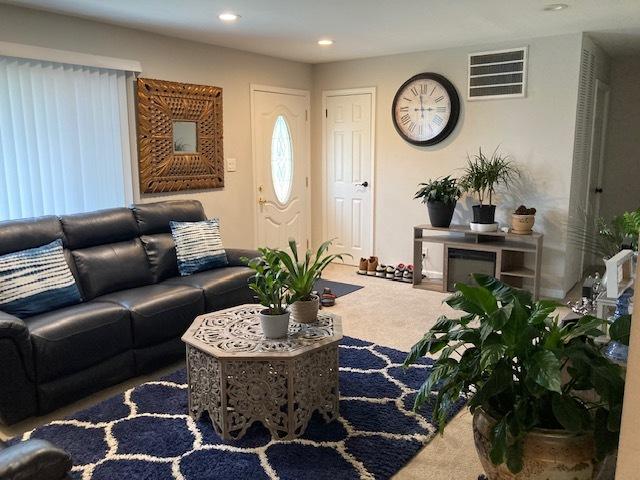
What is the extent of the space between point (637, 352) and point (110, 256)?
3274 millimetres

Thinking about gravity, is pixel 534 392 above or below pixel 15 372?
above

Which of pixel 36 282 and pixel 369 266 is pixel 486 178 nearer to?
pixel 369 266

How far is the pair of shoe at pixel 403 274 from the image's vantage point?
541cm

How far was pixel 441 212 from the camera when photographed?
4.97 meters

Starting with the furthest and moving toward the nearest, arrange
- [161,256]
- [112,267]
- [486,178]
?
[486,178], [161,256], [112,267]

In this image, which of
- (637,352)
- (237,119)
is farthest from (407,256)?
(637,352)

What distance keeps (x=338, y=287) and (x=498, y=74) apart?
256cm

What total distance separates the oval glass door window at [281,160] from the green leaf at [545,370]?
14.7ft

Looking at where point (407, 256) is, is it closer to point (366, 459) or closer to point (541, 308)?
point (366, 459)

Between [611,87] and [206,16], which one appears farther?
[611,87]

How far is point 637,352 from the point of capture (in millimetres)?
977

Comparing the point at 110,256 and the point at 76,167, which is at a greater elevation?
the point at 76,167

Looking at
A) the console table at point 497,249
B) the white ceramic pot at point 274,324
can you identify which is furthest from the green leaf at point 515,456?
the console table at point 497,249

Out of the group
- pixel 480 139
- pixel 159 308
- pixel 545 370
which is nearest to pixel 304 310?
pixel 159 308
